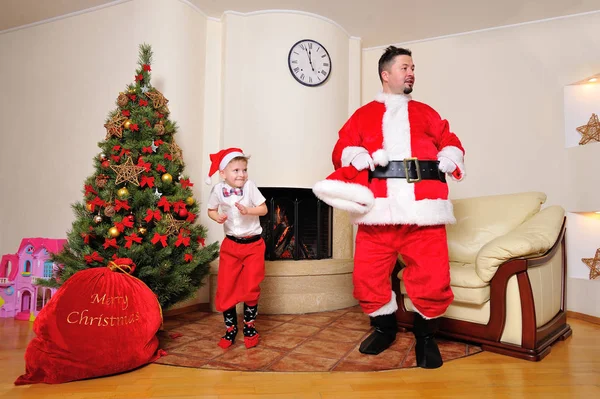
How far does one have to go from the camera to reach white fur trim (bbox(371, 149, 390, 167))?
6.98 ft

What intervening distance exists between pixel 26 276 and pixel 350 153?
8.75ft

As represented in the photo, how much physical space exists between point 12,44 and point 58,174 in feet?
5.12

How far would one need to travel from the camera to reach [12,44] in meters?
4.28

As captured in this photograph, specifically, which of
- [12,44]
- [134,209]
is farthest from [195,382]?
[12,44]

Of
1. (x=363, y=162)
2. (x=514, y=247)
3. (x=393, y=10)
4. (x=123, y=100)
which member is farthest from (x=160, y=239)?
(x=393, y=10)

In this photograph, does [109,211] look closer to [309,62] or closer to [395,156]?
[395,156]

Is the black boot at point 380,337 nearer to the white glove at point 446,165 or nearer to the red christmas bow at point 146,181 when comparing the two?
the white glove at point 446,165

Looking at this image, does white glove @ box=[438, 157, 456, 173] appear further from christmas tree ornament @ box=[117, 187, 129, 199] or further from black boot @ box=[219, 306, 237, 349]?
christmas tree ornament @ box=[117, 187, 129, 199]

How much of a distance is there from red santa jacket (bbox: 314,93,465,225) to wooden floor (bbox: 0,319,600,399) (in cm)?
74

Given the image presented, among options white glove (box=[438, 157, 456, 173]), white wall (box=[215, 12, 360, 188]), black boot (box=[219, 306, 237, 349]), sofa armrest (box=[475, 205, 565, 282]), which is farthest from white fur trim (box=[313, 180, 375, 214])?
white wall (box=[215, 12, 360, 188])

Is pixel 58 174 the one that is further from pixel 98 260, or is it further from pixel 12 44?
pixel 98 260

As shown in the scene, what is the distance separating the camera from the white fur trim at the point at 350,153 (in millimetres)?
2193

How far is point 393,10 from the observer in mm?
3818

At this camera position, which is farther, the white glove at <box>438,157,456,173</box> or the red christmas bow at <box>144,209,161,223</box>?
the red christmas bow at <box>144,209,161,223</box>
